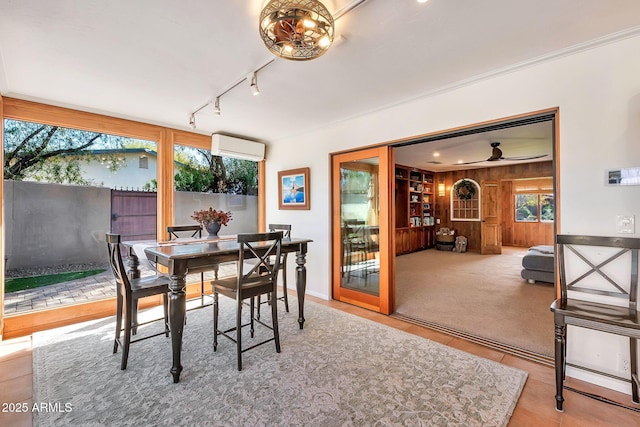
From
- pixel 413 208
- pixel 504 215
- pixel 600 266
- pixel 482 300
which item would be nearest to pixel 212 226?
pixel 600 266

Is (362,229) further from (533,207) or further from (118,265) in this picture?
(533,207)

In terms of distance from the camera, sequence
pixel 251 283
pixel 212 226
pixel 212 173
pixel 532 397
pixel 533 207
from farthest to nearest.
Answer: pixel 533 207 < pixel 212 173 < pixel 212 226 < pixel 251 283 < pixel 532 397

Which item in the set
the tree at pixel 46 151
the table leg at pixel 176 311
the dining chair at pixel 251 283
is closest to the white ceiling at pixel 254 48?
the tree at pixel 46 151

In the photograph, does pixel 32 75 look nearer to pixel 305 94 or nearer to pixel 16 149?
pixel 16 149

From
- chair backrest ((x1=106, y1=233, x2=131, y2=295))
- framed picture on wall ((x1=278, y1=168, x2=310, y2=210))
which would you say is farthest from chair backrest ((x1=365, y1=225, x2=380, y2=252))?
chair backrest ((x1=106, y1=233, x2=131, y2=295))

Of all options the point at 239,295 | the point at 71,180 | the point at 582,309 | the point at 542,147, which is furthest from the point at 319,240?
the point at 542,147

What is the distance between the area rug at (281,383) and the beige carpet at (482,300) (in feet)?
2.27

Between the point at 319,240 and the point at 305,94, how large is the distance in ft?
6.57

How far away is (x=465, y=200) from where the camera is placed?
8.52 metres

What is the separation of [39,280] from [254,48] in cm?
348

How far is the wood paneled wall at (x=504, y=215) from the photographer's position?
25.2 ft

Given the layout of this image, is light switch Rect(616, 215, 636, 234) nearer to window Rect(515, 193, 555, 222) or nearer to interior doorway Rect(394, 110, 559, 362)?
interior doorway Rect(394, 110, 559, 362)

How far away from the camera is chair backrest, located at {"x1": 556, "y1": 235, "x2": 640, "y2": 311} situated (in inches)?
74.4

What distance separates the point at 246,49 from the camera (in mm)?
2117
